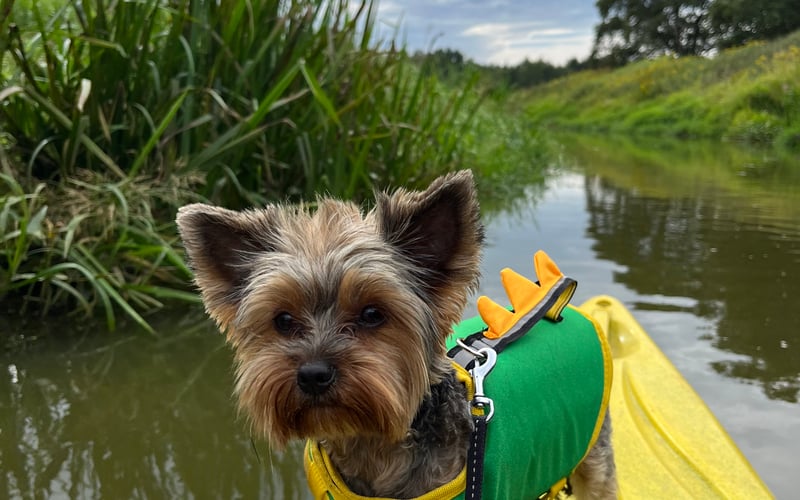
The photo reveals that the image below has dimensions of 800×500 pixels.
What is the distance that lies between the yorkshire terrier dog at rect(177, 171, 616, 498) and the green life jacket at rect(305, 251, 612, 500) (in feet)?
0.32

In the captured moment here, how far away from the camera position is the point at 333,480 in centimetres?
210

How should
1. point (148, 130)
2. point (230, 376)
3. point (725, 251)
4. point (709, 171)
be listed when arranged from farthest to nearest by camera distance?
point (709, 171) < point (725, 251) < point (148, 130) < point (230, 376)

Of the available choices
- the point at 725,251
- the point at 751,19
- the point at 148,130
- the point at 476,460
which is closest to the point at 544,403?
the point at 476,460

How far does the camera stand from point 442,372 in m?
2.16

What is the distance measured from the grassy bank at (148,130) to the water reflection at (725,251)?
9.73 ft

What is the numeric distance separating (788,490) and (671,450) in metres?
0.51

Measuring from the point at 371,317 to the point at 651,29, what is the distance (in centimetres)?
6390

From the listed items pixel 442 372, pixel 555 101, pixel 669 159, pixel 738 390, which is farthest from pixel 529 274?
pixel 555 101

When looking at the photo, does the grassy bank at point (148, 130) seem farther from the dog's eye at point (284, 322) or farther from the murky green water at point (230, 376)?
the dog's eye at point (284, 322)

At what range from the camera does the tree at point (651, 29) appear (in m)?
55.2

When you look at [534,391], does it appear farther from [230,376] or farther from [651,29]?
[651,29]

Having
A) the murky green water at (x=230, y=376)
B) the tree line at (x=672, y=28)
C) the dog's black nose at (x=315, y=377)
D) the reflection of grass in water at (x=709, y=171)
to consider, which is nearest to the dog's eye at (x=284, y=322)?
the dog's black nose at (x=315, y=377)

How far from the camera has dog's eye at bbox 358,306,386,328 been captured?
78.2 inches

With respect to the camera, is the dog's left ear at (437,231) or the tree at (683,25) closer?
the dog's left ear at (437,231)
